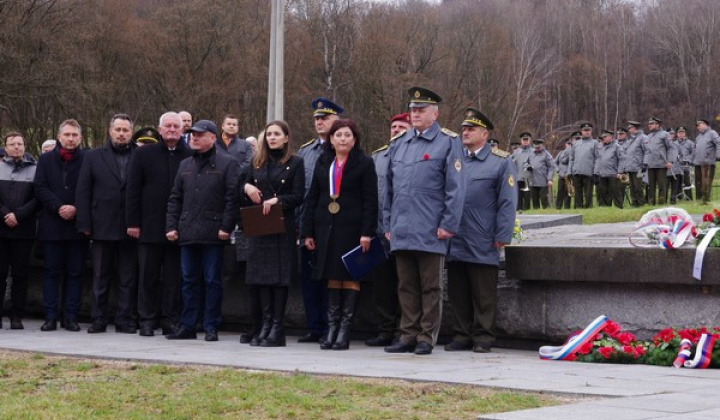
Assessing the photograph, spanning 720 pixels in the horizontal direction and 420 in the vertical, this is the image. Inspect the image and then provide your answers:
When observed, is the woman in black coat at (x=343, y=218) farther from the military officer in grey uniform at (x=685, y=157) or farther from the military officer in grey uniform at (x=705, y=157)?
the military officer in grey uniform at (x=685, y=157)

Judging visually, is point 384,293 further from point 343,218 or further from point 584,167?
point 584,167

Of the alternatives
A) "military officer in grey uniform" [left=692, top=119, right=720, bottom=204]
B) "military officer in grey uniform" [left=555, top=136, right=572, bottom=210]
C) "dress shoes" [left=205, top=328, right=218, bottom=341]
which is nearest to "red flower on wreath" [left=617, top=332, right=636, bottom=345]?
"dress shoes" [left=205, top=328, right=218, bottom=341]

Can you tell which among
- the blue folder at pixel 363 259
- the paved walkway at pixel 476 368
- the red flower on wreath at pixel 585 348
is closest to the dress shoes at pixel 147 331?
the paved walkway at pixel 476 368

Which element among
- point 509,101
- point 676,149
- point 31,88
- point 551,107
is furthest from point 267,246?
point 551,107

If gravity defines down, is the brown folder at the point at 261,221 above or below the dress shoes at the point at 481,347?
above

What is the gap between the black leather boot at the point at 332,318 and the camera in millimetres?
10891

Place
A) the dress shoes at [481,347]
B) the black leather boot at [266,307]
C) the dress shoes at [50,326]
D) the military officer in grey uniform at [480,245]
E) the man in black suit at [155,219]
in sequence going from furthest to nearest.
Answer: the dress shoes at [50,326], the man in black suit at [155,219], the black leather boot at [266,307], the military officer in grey uniform at [480,245], the dress shoes at [481,347]

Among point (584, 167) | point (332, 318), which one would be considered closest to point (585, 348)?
point (332, 318)

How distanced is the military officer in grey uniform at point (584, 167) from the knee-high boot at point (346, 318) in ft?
71.1

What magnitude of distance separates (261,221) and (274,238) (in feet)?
0.78

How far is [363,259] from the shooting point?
1095cm

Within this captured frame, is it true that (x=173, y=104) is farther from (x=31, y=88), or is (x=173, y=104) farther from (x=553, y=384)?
(x=553, y=384)

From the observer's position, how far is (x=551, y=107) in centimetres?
8369

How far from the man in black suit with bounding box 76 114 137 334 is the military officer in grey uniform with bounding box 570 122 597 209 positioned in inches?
819
